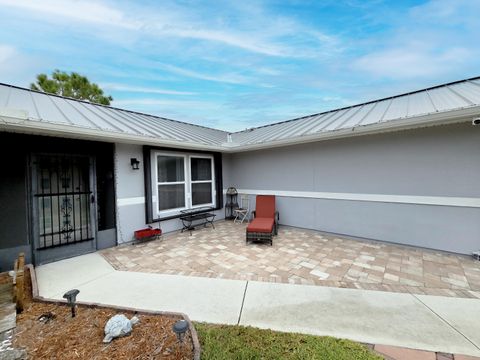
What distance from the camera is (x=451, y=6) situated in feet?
17.4

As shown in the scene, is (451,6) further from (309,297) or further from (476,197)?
(309,297)

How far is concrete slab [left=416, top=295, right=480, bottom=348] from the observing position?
8.12ft

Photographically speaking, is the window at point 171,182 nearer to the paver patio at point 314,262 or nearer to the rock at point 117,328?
the paver patio at point 314,262

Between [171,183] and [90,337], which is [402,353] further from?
[171,183]

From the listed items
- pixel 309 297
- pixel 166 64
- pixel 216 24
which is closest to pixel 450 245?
pixel 309 297

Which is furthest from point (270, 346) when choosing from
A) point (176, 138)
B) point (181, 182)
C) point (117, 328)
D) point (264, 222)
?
point (181, 182)

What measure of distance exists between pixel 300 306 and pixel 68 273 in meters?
4.32

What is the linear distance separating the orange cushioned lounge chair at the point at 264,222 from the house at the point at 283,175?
2.43ft

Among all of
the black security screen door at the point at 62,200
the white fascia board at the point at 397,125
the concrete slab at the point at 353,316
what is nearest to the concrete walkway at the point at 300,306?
the concrete slab at the point at 353,316

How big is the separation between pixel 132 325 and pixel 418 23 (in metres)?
9.04

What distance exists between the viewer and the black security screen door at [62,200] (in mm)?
4781

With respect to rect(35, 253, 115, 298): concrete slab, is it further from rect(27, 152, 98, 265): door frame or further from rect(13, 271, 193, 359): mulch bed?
rect(13, 271, 193, 359): mulch bed

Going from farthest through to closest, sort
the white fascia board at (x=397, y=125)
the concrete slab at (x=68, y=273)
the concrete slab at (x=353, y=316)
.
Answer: the white fascia board at (x=397, y=125) → the concrete slab at (x=68, y=273) → the concrete slab at (x=353, y=316)

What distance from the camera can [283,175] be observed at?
293 inches
